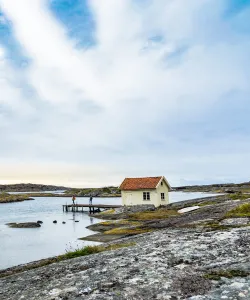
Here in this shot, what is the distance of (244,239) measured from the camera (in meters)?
8.53

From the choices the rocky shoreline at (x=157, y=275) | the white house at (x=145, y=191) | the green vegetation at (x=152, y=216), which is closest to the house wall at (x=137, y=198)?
the white house at (x=145, y=191)

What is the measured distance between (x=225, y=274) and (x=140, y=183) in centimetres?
6025

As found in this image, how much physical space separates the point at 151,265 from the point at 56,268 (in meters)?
2.78

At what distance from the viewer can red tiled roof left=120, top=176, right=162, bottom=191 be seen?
6456 centimetres

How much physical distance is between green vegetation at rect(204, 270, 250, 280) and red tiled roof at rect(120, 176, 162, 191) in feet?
191

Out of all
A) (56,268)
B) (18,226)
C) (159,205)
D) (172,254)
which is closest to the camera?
(172,254)

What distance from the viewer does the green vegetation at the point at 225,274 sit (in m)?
5.75

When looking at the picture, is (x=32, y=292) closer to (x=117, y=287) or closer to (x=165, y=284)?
(x=117, y=287)

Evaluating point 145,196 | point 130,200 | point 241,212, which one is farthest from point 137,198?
point 241,212

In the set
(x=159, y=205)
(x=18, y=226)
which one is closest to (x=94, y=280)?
(x=18, y=226)

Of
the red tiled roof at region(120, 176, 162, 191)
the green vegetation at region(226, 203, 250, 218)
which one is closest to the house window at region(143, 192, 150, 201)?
the red tiled roof at region(120, 176, 162, 191)

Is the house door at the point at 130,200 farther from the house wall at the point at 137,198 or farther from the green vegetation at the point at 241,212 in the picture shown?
the green vegetation at the point at 241,212

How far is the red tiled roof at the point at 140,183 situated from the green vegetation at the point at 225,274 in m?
58.2

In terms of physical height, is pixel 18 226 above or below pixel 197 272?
below
